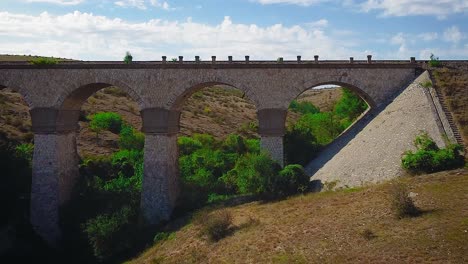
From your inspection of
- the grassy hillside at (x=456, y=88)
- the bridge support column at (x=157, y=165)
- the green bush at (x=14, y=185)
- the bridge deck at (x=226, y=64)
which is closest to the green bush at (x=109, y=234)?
the bridge support column at (x=157, y=165)

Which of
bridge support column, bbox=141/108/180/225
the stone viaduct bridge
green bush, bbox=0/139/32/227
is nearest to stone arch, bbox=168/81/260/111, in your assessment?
the stone viaduct bridge

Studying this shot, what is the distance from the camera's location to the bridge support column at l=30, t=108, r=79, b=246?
31.0m

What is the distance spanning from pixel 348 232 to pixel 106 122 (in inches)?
1522

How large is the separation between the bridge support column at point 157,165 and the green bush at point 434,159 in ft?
49.6

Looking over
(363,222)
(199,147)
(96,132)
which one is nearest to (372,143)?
(363,222)

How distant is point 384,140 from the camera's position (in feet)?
92.2

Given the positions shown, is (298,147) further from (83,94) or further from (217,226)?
(83,94)

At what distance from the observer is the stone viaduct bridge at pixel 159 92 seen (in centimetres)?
2950

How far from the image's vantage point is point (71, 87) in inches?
1217

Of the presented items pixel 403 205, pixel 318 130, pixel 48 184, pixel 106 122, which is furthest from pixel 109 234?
pixel 106 122

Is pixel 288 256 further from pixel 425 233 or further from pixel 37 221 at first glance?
pixel 37 221

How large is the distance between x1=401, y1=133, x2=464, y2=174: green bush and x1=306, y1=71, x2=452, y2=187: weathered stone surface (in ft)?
2.50

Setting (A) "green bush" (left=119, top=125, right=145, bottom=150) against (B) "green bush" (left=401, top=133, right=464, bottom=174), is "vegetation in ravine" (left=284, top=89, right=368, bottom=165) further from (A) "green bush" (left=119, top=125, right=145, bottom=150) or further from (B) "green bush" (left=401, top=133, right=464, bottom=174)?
(A) "green bush" (left=119, top=125, right=145, bottom=150)

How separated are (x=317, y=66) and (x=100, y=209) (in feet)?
60.1
